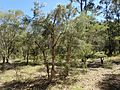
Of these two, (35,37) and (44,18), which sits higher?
(44,18)

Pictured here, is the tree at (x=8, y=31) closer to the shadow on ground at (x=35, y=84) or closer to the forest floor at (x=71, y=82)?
the forest floor at (x=71, y=82)

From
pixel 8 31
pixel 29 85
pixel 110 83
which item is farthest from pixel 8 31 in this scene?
pixel 110 83

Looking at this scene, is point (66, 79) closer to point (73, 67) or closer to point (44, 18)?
point (73, 67)

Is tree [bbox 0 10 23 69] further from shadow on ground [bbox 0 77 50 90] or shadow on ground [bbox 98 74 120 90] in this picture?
shadow on ground [bbox 98 74 120 90]

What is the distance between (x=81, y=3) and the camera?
35.0 metres

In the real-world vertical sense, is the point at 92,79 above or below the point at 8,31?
below

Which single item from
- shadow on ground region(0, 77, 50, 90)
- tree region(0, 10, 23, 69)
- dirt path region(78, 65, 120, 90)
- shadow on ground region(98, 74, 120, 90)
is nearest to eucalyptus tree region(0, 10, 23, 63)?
tree region(0, 10, 23, 69)

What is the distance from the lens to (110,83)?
2000cm

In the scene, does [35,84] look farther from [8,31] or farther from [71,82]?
[8,31]

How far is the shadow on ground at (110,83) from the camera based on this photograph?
19.0 meters

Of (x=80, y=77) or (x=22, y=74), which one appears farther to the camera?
(x=22, y=74)

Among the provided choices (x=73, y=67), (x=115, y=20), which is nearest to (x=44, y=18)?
(x=73, y=67)

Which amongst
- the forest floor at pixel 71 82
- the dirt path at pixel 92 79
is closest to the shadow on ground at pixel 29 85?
the forest floor at pixel 71 82

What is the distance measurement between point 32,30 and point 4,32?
1137cm
